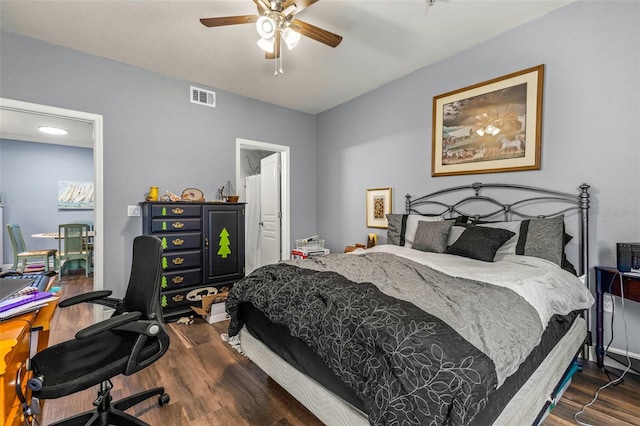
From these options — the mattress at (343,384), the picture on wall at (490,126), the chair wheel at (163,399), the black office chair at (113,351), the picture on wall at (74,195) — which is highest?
the picture on wall at (490,126)

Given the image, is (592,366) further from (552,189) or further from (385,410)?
(385,410)

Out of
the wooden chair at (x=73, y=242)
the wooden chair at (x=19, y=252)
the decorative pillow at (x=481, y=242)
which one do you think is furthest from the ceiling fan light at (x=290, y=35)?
the wooden chair at (x=19, y=252)

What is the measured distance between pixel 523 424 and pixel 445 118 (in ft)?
9.02

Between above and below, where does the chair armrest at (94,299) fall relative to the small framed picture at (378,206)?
below

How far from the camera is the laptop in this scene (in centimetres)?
128

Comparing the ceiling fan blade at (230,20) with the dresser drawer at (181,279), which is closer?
the ceiling fan blade at (230,20)

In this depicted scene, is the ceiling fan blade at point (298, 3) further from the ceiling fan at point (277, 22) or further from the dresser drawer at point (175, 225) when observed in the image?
the dresser drawer at point (175, 225)

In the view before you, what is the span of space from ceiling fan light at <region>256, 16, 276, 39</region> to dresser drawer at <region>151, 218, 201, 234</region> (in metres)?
2.17

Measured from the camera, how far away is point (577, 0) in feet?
7.50

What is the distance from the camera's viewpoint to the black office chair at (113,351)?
4.02ft

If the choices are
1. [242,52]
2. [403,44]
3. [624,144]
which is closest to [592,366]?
[624,144]

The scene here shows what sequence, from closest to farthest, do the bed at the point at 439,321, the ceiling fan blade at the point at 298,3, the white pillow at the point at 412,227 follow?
the bed at the point at 439,321
the ceiling fan blade at the point at 298,3
the white pillow at the point at 412,227

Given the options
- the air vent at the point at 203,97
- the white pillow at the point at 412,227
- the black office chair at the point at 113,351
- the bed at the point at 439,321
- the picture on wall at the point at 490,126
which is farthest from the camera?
the air vent at the point at 203,97

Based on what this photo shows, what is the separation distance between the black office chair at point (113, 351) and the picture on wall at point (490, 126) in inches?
114
